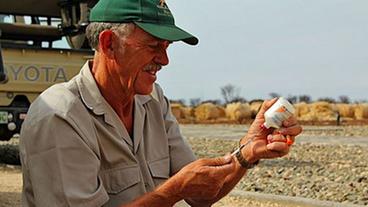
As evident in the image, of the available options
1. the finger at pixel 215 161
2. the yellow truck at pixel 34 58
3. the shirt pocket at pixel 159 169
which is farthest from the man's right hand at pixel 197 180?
the yellow truck at pixel 34 58

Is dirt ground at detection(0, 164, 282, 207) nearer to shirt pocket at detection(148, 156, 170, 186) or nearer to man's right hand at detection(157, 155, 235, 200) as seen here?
shirt pocket at detection(148, 156, 170, 186)

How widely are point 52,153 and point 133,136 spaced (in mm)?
384

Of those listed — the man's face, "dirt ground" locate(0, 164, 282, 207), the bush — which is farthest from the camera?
the bush

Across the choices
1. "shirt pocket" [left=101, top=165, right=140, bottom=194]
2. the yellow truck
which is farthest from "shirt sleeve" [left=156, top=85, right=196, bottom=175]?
the yellow truck

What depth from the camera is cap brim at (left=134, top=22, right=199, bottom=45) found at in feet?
8.46

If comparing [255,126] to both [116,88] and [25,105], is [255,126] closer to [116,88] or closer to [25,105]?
[116,88]

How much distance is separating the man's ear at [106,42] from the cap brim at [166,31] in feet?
0.38

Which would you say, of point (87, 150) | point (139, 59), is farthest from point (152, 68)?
point (87, 150)

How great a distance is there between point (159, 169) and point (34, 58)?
7467mm

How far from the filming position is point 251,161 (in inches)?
106

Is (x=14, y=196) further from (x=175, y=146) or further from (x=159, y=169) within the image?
(x=159, y=169)

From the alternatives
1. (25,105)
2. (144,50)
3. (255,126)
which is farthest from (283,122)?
(25,105)

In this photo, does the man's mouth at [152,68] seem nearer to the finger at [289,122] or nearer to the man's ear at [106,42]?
the man's ear at [106,42]

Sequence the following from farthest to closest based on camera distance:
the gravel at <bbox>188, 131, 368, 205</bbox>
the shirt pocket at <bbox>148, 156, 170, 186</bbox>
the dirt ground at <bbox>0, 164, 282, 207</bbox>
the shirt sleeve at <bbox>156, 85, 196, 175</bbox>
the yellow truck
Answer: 1. the yellow truck
2. the gravel at <bbox>188, 131, 368, 205</bbox>
3. the dirt ground at <bbox>0, 164, 282, 207</bbox>
4. the shirt sleeve at <bbox>156, 85, 196, 175</bbox>
5. the shirt pocket at <bbox>148, 156, 170, 186</bbox>
